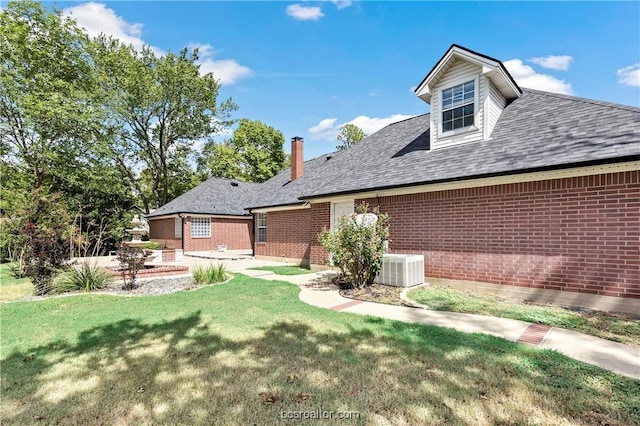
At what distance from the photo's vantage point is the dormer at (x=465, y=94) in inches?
354

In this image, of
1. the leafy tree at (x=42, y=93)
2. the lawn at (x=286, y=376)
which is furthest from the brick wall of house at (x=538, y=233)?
the leafy tree at (x=42, y=93)

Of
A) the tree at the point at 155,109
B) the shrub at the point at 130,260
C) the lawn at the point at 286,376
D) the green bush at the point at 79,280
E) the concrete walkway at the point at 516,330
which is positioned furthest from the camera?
the tree at the point at 155,109

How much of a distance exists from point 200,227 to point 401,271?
1808 cm

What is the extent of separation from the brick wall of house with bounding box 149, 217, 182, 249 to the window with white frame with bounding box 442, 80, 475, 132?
19755mm

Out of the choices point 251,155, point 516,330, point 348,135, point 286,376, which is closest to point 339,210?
point 516,330

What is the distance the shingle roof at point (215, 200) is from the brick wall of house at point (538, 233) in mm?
17074

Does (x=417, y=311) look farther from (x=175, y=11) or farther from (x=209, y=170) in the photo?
(x=209, y=170)

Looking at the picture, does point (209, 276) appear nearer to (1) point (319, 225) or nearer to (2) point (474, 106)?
(1) point (319, 225)

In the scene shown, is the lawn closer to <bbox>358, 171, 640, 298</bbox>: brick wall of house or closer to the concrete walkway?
the concrete walkway

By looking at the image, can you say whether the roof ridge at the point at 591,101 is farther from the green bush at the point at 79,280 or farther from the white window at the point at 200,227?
the white window at the point at 200,227

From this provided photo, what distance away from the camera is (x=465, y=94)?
9.45 m

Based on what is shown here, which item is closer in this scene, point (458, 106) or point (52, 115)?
point (458, 106)

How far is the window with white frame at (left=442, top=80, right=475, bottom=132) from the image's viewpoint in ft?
30.7

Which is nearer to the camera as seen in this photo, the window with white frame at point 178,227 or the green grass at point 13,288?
the green grass at point 13,288
